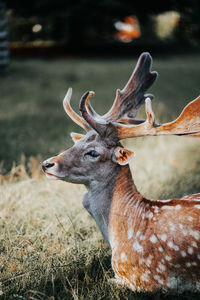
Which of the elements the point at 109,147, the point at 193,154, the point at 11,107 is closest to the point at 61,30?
the point at 11,107

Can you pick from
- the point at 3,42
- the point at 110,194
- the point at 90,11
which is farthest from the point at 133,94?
the point at 90,11

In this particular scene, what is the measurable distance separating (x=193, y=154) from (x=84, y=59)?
15.0 meters

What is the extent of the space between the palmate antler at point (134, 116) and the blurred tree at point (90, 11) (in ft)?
51.7

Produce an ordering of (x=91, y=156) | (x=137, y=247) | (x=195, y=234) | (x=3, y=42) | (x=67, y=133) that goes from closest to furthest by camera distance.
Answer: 1. (x=195, y=234)
2. (x=137, y=247)
3. (x=91, y=156)
4. (x=67, y=133)
5. (x=3, y=42)

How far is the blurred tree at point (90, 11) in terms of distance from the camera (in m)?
18.5

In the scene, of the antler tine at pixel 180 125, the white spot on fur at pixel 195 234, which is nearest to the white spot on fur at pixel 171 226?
the white spot on fur at pixel 195 234

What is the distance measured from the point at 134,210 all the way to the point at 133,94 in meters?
1.07

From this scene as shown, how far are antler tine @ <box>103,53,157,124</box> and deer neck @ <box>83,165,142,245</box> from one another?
548 millimetres

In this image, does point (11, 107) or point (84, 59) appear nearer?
point (11, 107)

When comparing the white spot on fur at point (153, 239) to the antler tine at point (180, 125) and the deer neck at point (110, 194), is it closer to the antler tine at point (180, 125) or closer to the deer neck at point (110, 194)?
the deer neck at point (110, 194)

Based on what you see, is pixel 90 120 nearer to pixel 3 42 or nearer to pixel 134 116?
pixel 134 116

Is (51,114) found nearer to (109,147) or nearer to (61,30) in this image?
(109,147)

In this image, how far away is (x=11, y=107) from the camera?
29.9 ft

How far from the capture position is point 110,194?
2807mm
